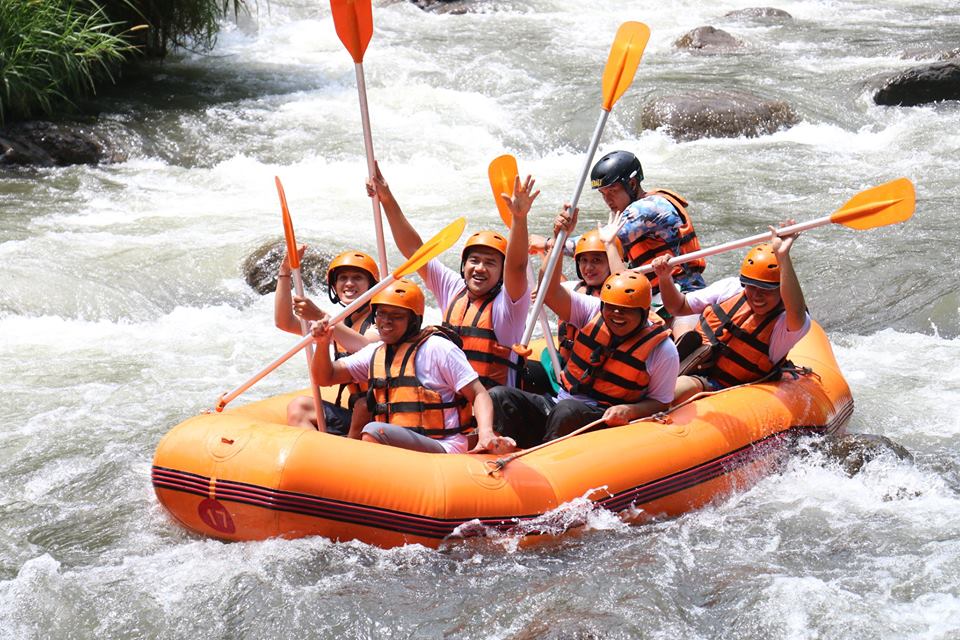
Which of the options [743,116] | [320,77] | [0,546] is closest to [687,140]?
[743,116]

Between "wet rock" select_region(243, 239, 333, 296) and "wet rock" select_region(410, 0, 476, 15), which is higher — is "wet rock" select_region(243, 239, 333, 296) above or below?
below

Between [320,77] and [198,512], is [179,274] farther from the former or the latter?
[320,77]

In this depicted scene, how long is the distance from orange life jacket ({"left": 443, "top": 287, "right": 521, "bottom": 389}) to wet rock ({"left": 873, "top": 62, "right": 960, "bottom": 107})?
26.7 feet

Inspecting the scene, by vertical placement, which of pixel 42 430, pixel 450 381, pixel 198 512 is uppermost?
pixel 450 381

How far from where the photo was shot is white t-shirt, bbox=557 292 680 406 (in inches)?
177

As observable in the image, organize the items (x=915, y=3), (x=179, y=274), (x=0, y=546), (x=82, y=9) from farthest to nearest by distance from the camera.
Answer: (x=915, y=3) → (x=82, y=9) → (x=179, y=274) → (x=0, y=546)

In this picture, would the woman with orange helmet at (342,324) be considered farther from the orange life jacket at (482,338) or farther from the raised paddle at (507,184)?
the raised paddle at (507,184)

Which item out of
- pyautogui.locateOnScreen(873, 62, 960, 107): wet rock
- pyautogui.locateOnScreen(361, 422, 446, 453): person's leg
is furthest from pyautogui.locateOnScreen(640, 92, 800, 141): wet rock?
pyautogui.locateOnScreen(361, 422, 446, 453): person's leg

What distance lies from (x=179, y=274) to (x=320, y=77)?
544 centimetres

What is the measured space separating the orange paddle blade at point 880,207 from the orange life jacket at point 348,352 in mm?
1961

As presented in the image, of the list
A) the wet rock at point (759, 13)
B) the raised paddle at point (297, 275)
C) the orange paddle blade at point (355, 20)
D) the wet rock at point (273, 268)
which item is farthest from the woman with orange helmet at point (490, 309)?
the wet rock at point (759, 13)

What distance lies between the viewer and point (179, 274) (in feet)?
25.3

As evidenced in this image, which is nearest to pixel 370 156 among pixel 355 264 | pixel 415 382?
pixel 355 264

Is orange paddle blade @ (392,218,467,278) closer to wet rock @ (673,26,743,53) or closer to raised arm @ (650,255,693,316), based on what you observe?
raised arm @ (650,255,693,316)
